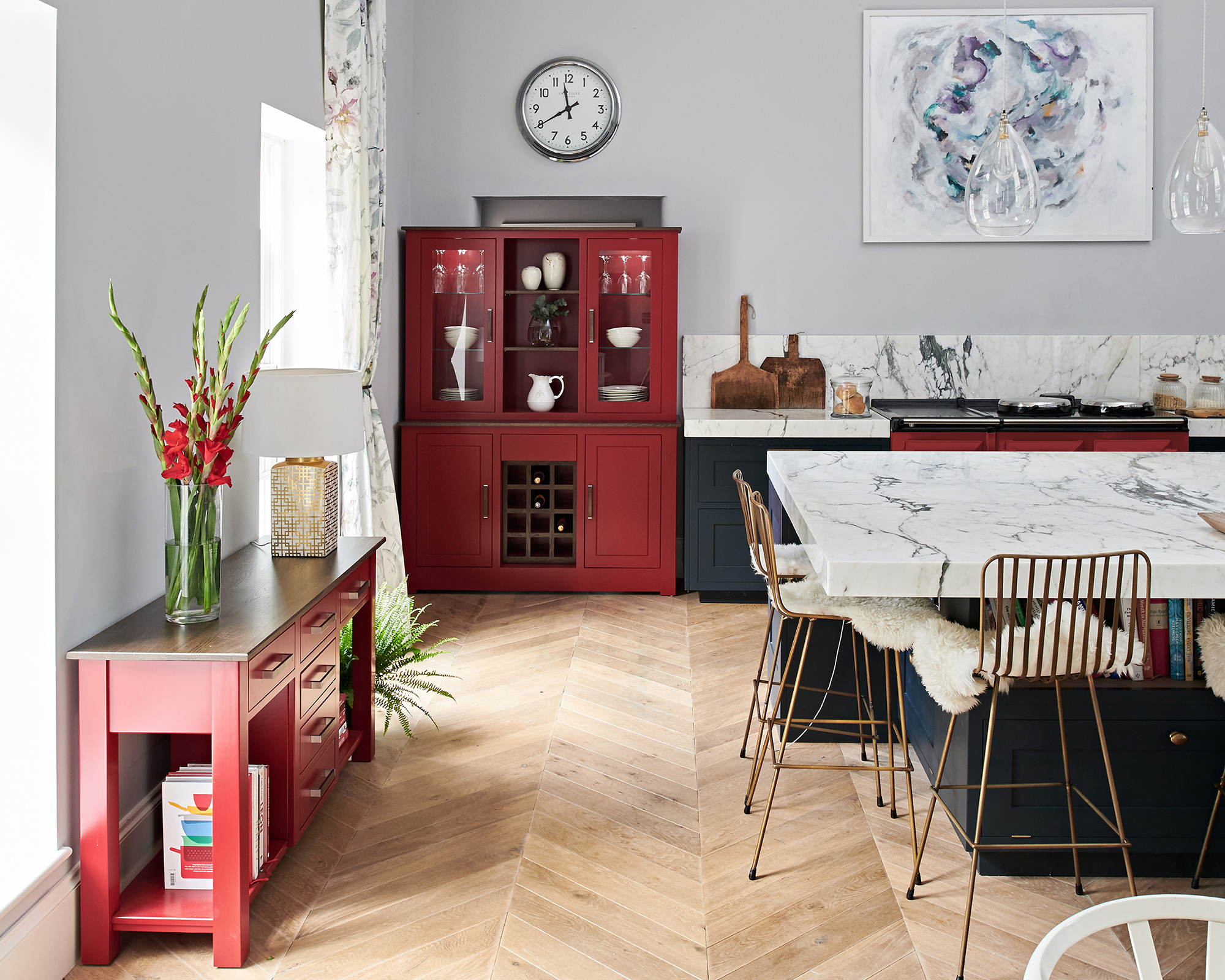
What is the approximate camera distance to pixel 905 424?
4738 millimetres

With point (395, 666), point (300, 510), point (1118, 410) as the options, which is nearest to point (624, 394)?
point (395, 666)

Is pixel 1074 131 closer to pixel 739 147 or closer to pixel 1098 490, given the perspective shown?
pixel 739 147

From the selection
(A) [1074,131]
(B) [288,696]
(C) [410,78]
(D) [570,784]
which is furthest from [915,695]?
(C) [410,78]

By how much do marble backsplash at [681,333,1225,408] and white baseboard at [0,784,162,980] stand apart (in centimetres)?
375

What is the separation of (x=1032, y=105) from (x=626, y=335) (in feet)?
8.02

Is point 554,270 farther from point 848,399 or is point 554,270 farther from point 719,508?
point 848,399

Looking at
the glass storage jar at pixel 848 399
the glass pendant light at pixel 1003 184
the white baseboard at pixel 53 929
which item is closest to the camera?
the white baseboard at pixel 53 929

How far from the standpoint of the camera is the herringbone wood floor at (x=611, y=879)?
6.83 ft

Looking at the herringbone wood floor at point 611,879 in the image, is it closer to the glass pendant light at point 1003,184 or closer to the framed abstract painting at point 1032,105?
the glass pendant light at point 1003,184

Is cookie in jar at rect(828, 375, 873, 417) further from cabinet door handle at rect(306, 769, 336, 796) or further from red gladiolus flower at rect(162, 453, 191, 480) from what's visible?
red gladiolus flower at rect(162, 453, 191, 480)

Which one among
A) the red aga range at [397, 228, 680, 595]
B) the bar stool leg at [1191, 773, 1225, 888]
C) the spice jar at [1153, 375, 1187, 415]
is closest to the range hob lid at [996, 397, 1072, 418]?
the spice jar at [1153, 375, 1187, 415]

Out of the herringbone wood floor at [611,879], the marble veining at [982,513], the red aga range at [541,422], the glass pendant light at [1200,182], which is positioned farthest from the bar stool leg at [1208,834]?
the red aga range at [541,422]

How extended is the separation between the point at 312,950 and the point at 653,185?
4240mm

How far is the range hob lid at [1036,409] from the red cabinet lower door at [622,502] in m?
1.70
